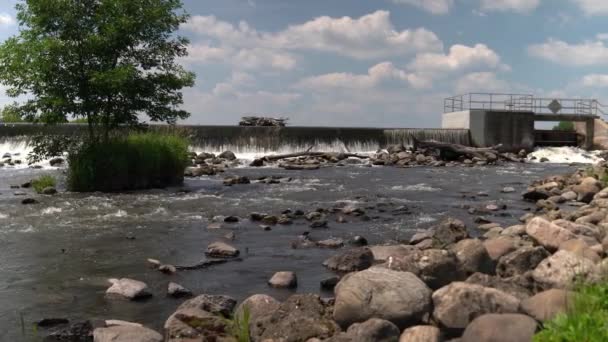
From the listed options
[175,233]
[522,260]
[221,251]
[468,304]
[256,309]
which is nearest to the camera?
[468,304]

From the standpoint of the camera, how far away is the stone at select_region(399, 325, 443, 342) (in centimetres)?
486

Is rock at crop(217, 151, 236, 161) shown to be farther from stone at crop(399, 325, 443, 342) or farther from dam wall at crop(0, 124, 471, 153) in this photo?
stone at crop(399, 325, 443, 342)

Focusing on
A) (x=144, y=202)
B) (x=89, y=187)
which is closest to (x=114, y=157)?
(x=89, y=187)

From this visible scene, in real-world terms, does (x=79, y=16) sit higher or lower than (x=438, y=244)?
higher

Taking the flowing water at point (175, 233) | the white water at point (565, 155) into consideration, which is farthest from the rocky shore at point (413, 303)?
the white water at point (565, 155)

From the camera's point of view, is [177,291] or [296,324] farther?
[177,291]

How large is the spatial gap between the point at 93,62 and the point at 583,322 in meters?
18.7

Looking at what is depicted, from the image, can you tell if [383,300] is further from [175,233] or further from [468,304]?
[175,233]

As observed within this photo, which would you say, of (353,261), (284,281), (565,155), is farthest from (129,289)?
(565,155)

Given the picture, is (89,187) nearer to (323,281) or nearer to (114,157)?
(114,157)

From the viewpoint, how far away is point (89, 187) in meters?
18.4

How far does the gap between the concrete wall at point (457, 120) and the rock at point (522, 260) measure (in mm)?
34361

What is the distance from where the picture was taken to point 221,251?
9.62 m

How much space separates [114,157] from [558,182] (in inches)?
580
